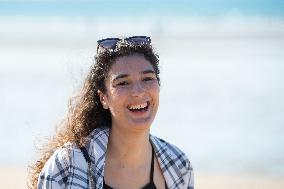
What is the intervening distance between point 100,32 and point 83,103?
18962mm

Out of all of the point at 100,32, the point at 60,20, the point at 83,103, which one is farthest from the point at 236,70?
the point at 60,20

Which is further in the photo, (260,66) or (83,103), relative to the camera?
(260,66)

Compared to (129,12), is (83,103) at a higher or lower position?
lower

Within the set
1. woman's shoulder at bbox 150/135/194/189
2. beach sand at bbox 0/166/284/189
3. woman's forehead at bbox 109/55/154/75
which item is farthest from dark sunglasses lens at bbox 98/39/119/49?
beach sand at bbox 0/166/284/189

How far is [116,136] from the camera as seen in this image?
210 inches

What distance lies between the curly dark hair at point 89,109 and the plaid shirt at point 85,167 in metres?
0.11

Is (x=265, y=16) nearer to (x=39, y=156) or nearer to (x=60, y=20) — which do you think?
(x=60, y=20)

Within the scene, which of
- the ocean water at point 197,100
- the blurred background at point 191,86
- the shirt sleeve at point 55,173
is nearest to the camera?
the shirt sleeve at point 55,173

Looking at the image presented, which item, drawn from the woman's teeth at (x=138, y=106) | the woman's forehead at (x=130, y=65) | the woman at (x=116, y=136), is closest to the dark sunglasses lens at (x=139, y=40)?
the woman at (x=116, y=136)

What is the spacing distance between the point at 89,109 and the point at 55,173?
703 mm

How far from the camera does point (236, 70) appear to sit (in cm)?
1611

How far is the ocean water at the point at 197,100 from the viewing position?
10.6 meters

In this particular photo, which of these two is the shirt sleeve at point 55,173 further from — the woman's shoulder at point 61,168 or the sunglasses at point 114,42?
the sunglasses at point 114,42

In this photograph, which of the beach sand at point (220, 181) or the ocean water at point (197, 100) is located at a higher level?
the ocean water at point (197, 100)
